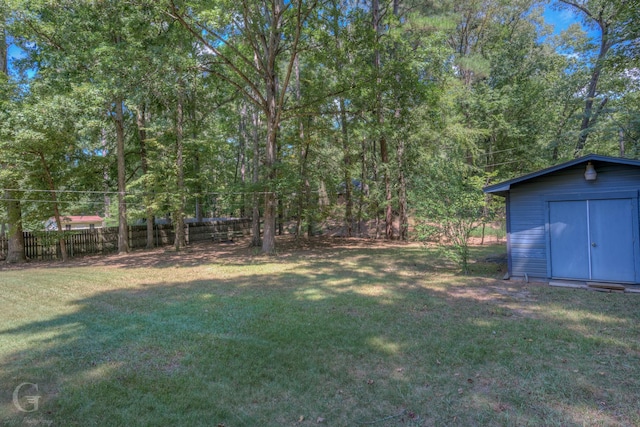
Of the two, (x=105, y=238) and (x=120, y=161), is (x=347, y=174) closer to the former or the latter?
(x=120, y=161)

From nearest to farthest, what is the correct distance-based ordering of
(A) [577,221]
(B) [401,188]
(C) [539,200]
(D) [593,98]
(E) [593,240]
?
(E) [593,240], (A) [577,221], (C) [539,200], (D) [593,98], (B) [401,188]

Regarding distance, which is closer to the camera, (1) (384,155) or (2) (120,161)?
(2) (120,161)

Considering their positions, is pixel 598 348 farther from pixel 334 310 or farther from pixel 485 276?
pixel 485 276

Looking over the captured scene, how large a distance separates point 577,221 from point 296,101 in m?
12.2

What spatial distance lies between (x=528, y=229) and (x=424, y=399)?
6.54m

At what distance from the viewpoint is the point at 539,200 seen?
25.8 feet

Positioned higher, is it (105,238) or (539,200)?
(539,200)

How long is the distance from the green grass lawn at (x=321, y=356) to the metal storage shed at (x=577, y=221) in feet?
2.93

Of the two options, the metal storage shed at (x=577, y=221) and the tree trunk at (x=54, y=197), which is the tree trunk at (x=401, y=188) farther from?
the tree trunk at (x=54, y=197)

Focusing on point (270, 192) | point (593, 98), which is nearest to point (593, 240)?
point (270, 192)

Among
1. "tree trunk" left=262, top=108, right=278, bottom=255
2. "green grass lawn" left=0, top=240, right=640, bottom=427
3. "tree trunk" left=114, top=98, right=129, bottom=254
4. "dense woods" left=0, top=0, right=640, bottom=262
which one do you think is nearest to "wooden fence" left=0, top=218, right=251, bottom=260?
"dense woods" left=0, top=0, right=640, bottom=262

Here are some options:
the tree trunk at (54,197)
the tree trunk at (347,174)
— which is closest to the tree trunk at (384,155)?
the tree trunk at (347,174)

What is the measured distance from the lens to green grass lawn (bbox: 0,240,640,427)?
2770 mm

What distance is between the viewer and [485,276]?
334 inches
